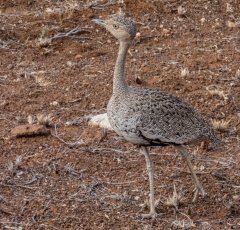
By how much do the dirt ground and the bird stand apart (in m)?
0.44

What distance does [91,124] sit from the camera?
745cm

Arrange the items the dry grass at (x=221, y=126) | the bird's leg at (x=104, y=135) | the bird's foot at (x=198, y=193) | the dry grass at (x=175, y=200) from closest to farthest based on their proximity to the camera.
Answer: the dry grass at (x=175, y=200) → the bird's foot at (x=198, y=193) → the bird's leg at (x=104, y=135) → the dry grass at (x=221, y=126)

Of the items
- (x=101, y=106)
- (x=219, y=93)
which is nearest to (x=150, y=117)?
(x=101, y=106)

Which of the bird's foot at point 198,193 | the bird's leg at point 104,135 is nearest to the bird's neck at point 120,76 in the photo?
the bird's foot at point 198,193

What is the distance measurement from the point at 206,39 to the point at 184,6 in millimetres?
1128

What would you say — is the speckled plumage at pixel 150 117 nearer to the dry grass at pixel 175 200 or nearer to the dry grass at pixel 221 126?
the dry grass at pixel 175 200

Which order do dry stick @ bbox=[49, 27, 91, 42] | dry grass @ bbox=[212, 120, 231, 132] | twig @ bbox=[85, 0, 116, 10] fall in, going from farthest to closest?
1. twig @ bbox=[85, 0, 116, 10]
2. dry stick @ bbox=[49, 27, 91, 42]
3. dry grass @ bbox=[212, 120, 231, 132]

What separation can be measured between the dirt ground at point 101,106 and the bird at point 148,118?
1.44 feet

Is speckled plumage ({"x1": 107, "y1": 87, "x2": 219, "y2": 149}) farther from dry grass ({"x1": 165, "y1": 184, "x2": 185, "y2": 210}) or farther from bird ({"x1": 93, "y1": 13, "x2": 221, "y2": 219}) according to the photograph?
dry grass ({"x1": 165, "y1": 184, "x2": 185, "y2": 210})

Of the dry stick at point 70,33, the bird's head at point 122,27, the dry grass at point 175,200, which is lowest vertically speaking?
the dry grass at point 175,200

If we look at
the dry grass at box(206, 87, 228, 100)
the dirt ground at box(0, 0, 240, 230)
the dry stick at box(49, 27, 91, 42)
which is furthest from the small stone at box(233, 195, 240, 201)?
the dry stick at box(49, 27, 91, 42)

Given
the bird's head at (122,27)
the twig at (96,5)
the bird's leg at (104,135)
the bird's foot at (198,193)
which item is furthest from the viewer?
the twig at (96,5)

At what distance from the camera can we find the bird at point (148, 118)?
5582 mm

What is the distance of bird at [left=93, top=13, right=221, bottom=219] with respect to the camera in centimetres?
558
